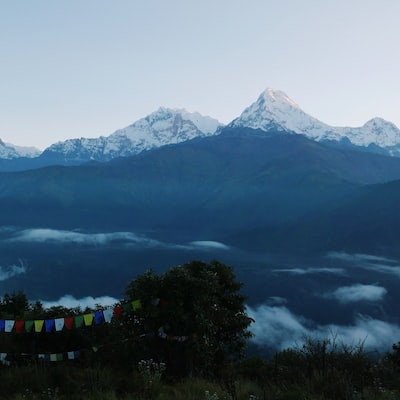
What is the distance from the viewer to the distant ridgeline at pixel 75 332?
20422 millimetres

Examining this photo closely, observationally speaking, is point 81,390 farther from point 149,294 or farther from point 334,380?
point 149,294

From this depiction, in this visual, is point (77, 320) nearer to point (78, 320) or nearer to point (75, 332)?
point (78, 320)

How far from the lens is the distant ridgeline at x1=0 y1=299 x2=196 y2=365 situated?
2042 cm

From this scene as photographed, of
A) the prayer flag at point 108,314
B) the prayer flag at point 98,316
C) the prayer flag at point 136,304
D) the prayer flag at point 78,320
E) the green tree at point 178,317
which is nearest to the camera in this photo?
the green tree at point 178,317

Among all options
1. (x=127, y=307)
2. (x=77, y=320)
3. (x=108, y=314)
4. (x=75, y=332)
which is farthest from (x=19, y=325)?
(x=127, y=307)

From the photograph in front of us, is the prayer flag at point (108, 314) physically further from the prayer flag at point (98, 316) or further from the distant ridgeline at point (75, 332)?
the prayer flag at point (98, 316)

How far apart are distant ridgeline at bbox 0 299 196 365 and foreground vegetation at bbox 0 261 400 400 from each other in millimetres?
54

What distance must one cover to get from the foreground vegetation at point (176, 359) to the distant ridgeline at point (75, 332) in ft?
0.18

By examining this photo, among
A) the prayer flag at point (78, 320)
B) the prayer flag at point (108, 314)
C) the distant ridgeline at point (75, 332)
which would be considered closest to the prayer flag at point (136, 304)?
the distant ridgeline at point (75, 332)

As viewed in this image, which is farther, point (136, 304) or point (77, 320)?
point (77, 320)

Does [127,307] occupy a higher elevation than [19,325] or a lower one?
higher

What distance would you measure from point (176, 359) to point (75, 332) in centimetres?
629

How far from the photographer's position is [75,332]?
75.7 feet

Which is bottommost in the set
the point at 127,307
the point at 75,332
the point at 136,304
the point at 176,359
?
the point at 176,359
